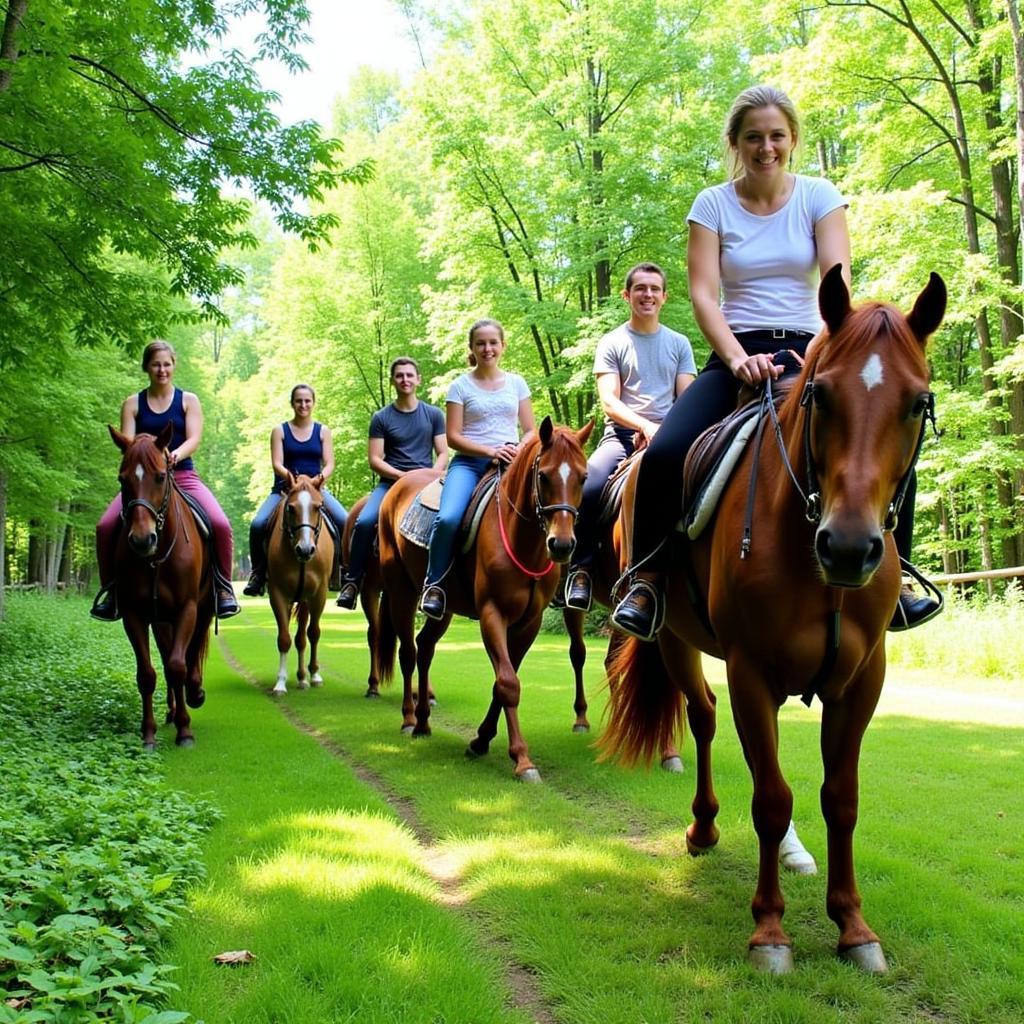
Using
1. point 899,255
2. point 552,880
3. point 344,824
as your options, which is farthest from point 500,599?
point 899,255

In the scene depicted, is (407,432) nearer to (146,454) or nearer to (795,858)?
(146,454)

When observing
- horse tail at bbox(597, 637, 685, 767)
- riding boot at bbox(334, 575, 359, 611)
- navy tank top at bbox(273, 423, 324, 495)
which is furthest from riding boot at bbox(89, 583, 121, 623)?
horse tail at bbox(597, 637, 685, 767)

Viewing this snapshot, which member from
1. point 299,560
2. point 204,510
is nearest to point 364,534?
point 299,560

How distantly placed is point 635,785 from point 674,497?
9.50 ft

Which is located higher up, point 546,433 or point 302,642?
point 546,433

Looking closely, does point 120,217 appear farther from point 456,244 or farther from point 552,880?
point 456,244

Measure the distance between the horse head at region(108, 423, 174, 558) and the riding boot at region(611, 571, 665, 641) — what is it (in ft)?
15.0

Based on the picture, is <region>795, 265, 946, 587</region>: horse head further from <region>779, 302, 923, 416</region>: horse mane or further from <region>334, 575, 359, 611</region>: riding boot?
<region>334, 575, 359, 611</region>: riding boot

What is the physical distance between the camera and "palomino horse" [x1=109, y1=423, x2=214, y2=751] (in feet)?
24.0

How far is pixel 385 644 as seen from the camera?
10.7 metres

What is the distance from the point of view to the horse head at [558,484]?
6.20 m

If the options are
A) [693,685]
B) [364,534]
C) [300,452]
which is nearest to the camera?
[693,685]

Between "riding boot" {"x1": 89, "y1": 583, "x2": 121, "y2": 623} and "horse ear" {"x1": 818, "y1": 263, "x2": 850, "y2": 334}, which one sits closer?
"horse ear" {"x1": 818, "y1": 263, "x2": 850, "y2": 334}

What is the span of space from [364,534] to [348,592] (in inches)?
33.5
